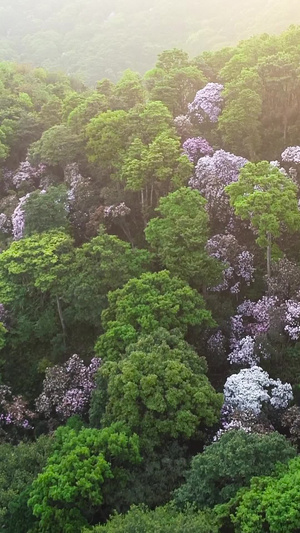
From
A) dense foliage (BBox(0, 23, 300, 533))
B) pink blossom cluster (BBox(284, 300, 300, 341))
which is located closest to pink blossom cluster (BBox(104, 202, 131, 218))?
dense foliage (BBox(0, 23, 300, 533))

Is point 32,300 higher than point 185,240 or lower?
lower

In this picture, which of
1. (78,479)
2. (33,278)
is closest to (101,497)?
(78,479)

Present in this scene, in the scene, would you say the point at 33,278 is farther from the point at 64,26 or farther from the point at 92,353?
the point at 64,26

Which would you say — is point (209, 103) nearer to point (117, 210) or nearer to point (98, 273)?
point (117, 210)

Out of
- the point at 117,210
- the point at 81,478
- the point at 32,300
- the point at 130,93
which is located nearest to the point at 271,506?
the point at 81,478

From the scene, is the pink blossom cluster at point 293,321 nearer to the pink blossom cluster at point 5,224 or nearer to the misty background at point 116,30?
the pink blossom cluster at point 5,224

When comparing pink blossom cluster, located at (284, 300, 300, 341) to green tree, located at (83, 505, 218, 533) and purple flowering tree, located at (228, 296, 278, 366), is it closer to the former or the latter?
purple flowering tree, located at (228, 296, 278, 366)
